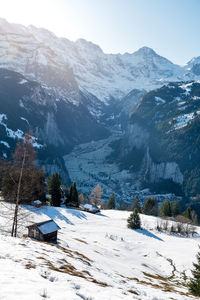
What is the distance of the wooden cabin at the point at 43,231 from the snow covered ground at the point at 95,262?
2890 millimetres

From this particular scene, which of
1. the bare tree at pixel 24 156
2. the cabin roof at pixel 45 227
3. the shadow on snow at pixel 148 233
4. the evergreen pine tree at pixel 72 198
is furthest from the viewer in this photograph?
the evergreen pine tree at pixel 72 198

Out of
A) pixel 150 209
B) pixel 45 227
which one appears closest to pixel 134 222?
pixel 150 209

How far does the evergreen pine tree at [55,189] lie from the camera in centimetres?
8056

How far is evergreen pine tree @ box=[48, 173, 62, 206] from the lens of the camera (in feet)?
264

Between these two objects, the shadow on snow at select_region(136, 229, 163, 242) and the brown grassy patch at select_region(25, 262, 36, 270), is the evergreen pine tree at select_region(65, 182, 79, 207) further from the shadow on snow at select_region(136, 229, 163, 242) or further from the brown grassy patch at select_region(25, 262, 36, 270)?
the brown grassy patch at select_region(25, 262, 36, 270)

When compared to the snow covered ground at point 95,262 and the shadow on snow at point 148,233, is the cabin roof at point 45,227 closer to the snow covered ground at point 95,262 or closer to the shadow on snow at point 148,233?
the snow covered ground at point 95,262

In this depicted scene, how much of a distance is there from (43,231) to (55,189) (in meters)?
45.4

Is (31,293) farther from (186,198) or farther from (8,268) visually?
(186,198)

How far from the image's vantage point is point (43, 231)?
123 feet

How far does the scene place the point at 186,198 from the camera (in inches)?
7382

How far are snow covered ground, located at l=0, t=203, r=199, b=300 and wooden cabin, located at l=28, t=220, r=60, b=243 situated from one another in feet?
9.48

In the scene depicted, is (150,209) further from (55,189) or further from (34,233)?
(34,233)

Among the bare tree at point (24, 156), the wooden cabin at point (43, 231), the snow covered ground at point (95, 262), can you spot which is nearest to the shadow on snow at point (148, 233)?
the snow covered ground at point (95, 262)

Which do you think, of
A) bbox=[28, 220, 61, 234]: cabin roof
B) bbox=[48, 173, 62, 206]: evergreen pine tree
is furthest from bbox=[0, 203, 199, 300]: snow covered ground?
bbox=[48, 173, 62, 206]: evergreen pine tree
